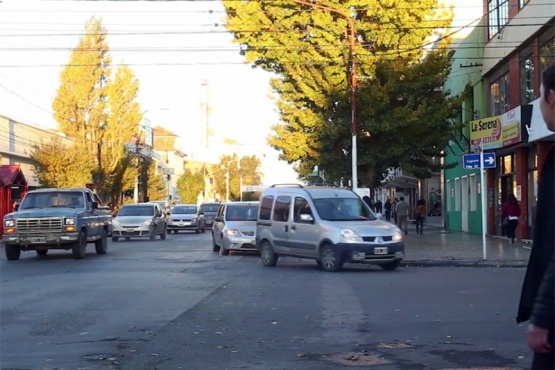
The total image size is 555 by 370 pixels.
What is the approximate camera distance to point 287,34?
102ft

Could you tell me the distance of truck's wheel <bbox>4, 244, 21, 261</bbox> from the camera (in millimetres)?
24281

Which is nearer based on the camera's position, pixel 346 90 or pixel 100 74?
pixel 346 90

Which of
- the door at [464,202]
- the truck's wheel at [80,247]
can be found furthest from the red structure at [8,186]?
the door at [464,202]

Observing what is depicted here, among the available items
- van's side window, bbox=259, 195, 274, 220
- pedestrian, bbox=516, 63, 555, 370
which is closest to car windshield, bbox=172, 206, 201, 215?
van's side window, bbox=259, 195, 274, 220

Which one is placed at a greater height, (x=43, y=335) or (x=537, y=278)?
(x=537, y=278)

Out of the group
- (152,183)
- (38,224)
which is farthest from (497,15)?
(152,183)

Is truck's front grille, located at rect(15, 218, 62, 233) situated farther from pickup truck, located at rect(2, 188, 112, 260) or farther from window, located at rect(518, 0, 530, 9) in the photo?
window, located at rect(518, 0, 530, 9)

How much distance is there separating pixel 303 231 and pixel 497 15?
17.3 m

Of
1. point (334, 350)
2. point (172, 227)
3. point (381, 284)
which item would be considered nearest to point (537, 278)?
point (334, 350)

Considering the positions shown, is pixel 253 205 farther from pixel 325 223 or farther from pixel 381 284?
pixel 381 284

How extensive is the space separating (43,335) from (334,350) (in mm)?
3774

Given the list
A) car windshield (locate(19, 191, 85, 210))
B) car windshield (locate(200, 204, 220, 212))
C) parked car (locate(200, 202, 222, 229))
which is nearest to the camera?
car windshield (locate(19, 191, 85, 210))

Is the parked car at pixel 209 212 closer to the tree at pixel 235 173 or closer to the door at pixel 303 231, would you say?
the door at pixel 303 231

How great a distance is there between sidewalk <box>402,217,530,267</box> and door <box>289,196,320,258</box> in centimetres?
330
